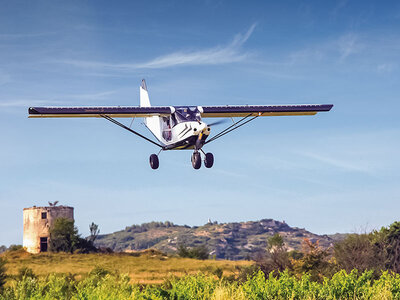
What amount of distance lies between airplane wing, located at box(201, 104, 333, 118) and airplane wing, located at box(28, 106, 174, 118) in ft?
7.47

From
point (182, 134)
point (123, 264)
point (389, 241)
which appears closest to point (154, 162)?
point (182, 134)

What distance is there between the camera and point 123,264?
62.9 m

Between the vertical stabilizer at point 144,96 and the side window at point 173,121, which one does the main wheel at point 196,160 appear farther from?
the vertical stabilizer at point 144,96

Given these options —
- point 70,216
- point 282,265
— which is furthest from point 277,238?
point 282,265

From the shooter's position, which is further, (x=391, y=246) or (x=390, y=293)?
(x=391, y=246)

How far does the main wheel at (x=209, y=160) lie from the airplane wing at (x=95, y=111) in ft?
13.4

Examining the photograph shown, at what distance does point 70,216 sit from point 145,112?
57674mm

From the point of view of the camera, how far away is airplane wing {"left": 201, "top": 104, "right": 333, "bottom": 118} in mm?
28347

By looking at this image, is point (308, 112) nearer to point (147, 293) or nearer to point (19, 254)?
point (147, 293)

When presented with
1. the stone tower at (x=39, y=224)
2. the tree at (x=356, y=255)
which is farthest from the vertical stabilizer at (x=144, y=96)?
the stone tower at (x=39, y=224)

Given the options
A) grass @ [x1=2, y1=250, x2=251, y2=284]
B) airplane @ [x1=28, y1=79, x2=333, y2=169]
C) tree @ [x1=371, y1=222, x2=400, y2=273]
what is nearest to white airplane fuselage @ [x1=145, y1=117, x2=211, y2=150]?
airplane @ [x1=28, y1=79, x2=333, y2=169]

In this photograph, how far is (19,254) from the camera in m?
74.8

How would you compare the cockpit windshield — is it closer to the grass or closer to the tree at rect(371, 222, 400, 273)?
the tree at rect(371, 222, 400, 273)

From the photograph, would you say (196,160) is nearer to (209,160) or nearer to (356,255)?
(209,160)
